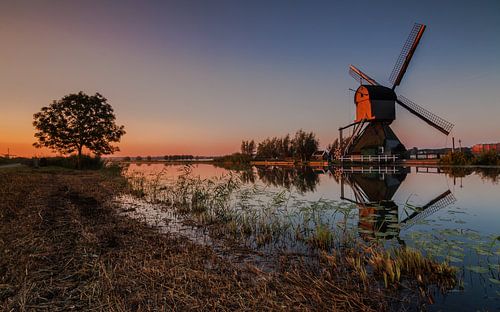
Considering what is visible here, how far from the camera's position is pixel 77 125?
33969mm

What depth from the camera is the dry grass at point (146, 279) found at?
11.2ft

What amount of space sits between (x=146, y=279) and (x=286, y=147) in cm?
6792

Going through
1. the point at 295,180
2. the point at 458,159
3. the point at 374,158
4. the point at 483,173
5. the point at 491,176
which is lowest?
the point at 295,180

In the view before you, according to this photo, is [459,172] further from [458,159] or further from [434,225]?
[434,225]

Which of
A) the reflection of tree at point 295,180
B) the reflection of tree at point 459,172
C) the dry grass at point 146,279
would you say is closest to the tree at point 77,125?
the reflection of tree at point 295,180

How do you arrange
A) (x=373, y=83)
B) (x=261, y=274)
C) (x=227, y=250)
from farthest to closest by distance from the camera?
(x=373, y=83) < (x=227, y=250) < (x=261, y=274)

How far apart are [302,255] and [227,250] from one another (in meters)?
1.61

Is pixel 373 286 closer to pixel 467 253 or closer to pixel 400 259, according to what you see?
pixel 400 259

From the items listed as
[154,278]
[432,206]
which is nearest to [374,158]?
[432,206]

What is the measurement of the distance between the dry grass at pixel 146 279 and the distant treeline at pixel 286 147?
5731cm

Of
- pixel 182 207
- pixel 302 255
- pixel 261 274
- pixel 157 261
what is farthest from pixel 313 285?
pixel 182 207

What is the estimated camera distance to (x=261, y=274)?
14.7 ft

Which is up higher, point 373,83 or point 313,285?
point 373,83

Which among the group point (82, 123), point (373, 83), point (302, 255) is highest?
point (373, 83)
